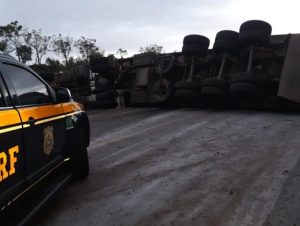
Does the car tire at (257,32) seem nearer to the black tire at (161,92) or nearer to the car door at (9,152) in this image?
the black tire at (161,92)

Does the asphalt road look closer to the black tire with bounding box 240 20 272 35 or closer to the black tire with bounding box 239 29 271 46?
the black tire with bounding box 239 29 271 46

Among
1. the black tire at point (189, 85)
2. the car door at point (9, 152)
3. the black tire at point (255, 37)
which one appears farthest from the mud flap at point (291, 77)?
the car door at point (9, 152)

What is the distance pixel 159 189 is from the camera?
15.1 ft

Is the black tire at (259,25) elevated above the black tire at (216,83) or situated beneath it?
elevated above

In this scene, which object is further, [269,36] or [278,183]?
[269,36]

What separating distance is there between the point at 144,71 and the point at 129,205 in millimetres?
9872

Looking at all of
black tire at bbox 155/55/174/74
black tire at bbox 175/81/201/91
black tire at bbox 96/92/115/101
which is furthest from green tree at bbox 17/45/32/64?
black tire at bbox 175/81/201/91

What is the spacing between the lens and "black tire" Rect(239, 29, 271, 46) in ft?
35.4

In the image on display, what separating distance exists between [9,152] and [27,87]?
3.32 ft

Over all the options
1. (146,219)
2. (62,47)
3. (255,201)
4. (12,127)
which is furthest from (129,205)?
(62,47)

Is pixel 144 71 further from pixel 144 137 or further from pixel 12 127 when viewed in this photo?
pixel 12 127

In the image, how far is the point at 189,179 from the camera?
4.95 meters

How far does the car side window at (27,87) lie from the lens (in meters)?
3.47

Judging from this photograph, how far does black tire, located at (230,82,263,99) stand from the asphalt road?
72.1 inches
